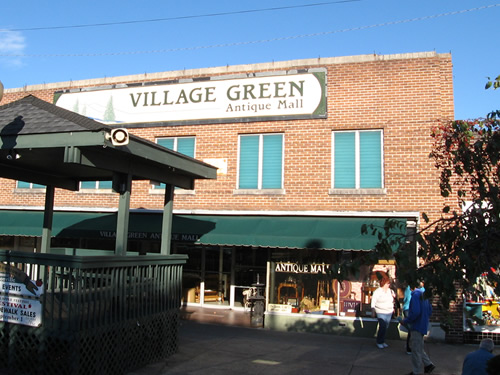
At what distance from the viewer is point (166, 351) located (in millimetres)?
8031

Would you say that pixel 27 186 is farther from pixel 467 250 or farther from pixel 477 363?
pixel 467 250

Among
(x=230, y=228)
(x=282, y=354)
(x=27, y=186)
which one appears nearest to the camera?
(x=282, y=354)

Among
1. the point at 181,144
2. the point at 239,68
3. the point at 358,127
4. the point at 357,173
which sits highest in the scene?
the point at 239,68

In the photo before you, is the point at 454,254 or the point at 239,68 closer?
the point at 454,254

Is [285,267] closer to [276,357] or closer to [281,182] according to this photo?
[281,182]

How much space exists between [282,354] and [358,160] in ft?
17.7

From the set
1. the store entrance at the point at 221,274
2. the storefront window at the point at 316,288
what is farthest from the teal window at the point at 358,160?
the store entrance at the point at 221,274

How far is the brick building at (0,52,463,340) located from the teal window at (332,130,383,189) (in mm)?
27

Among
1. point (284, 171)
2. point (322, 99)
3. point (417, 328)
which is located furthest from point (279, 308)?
point (322, 99)

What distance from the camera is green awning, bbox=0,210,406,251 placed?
10.5m

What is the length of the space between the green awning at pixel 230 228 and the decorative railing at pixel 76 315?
3.76 meters

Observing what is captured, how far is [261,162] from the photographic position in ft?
41.5

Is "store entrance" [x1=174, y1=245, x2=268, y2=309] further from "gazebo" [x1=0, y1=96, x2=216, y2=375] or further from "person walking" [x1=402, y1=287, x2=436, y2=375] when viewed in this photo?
"person walking" [x1=402, y1=287, x2=436, y2=375]

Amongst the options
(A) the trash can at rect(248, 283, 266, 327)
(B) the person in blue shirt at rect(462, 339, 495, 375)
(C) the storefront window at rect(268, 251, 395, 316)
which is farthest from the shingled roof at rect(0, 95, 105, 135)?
(C) the storefront window at rect(268, 251, 395, 316)
